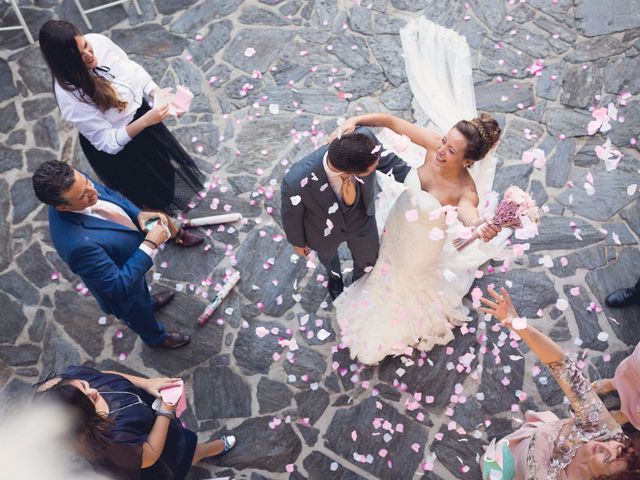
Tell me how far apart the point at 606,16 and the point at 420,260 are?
3424 millimetres

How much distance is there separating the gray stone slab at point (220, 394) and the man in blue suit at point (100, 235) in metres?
0.76

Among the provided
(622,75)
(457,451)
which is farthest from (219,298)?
(622,75)

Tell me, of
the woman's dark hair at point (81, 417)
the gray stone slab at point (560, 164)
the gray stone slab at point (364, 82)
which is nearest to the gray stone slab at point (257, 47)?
the gray stone slab at point (364, 82)

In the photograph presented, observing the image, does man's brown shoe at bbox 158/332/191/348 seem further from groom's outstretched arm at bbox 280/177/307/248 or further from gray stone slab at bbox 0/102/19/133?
gray stone slab at bbox 0/102/19/133

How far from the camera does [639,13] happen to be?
545cm

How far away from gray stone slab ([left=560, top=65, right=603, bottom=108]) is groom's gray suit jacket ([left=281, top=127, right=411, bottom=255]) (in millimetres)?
2260

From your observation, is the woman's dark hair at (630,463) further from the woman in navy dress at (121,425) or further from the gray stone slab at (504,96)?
the gray stone slab at (504,96)

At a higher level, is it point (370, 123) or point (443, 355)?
point (370, 123)

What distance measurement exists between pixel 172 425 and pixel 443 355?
1931 millimetres

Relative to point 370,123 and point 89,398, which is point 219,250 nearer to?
point 370,123

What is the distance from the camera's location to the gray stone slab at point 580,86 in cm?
511

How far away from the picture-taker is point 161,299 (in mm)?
A: 4539

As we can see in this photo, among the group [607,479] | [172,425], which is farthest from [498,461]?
[172,425]

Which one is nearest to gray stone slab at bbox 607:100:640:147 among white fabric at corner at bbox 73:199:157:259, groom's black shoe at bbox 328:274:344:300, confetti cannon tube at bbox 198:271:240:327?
groom's black shoe at bbox 328:274:344:300
